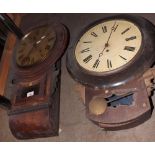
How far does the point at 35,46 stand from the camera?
6.64 ft

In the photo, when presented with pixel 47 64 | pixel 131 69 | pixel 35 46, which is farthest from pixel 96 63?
pixel 35 46

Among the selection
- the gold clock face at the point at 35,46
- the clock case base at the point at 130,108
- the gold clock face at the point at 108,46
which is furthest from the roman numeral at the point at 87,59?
the gold clock face at the point at 35,46

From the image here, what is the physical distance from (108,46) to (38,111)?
54 cm

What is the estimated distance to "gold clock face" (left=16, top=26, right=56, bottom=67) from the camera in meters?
1.95

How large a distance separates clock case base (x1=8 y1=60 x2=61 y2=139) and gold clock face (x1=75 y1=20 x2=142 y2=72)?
0.25m

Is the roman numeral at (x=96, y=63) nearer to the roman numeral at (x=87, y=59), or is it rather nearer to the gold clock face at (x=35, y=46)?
the roman numeral at (x=87, y=59)

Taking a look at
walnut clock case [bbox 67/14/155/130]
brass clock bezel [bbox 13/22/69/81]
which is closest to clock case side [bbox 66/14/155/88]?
walnut clock case [bbox 67/14/155/130]

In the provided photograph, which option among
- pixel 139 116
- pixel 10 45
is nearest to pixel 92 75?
pixel 139 116

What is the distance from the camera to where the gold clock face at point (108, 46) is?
1623mm

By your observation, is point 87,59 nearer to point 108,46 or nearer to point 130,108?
point 108,46

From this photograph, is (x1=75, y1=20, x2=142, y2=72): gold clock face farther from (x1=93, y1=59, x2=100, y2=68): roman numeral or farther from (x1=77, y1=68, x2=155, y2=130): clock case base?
(x1=77, y1=68, x2=155, y2=130): clock case base

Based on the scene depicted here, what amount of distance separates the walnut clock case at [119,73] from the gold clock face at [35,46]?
255 millimetres

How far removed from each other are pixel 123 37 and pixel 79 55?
0.27 m

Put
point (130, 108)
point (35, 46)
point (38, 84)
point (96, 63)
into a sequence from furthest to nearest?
point (35, 46), point (38, 84), point (96, 63), point (130, 108)
